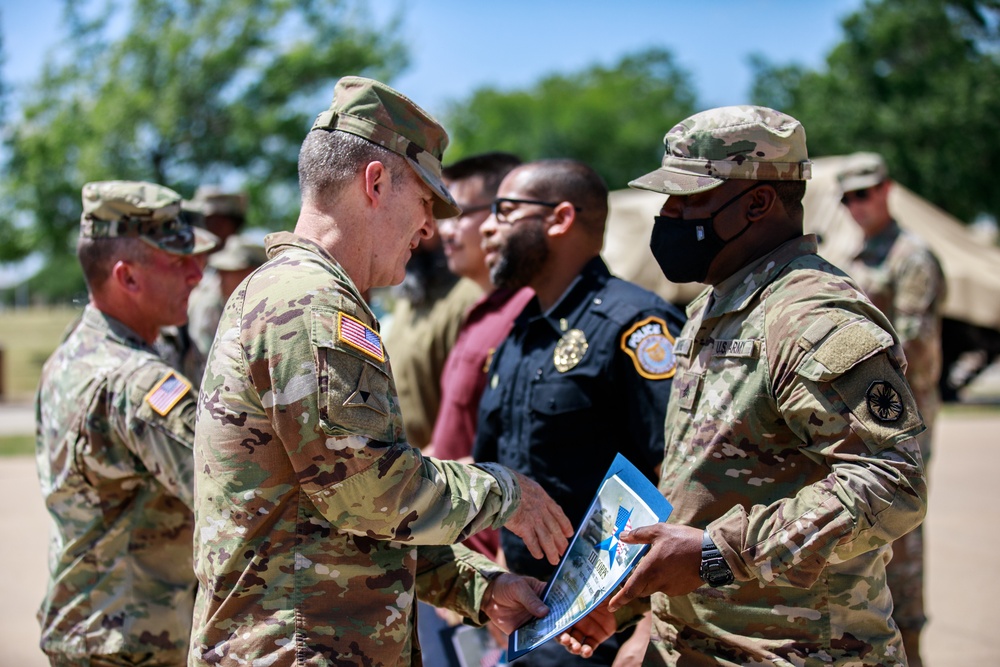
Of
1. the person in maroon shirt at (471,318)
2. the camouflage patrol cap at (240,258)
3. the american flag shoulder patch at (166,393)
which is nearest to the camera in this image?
the american flag shoulder patch at (166,393)

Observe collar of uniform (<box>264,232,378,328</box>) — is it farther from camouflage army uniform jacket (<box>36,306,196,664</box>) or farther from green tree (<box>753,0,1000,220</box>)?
green tree (<box>753,0,1000,220</box>)

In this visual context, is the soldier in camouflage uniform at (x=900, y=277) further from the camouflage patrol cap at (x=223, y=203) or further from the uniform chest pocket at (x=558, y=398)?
the camouflage patrol cap at (x=223, y=203)

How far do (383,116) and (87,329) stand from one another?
1.57 metres

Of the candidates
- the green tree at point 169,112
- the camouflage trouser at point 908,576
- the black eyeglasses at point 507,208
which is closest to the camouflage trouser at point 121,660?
the black eyeglasses at point 507,208

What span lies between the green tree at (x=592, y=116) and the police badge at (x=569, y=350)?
106 feet

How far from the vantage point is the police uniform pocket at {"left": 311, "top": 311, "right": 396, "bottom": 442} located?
1.97 m

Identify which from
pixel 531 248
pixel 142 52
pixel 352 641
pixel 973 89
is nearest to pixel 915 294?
pixel 531 248

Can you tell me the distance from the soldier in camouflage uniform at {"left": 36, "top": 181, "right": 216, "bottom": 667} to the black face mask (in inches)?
59.6

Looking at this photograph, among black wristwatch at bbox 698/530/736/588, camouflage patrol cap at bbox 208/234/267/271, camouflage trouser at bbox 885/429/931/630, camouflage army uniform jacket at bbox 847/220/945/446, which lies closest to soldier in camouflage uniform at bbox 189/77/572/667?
black wristwatch at bbox 698/530/736/588

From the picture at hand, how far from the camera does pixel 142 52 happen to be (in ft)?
68.9

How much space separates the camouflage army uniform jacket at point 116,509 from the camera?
285 cm

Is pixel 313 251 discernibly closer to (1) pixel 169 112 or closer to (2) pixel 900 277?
(2) pixel 900 277

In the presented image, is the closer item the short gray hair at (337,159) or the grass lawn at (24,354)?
the short gray hair at (337,159)

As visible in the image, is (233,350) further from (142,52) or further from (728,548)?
(142,52)
